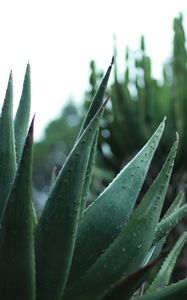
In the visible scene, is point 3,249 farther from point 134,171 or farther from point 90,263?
point 134,171

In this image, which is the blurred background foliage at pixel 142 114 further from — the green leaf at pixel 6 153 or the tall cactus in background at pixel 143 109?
the green leaf at pixel 6 153

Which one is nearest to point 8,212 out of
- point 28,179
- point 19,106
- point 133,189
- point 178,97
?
point 28,179

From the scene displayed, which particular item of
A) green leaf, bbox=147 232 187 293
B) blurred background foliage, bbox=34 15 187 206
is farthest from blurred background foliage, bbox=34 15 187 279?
green leaf, bbox=147 232 187 293

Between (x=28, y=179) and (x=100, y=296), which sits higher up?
(x=28, y=179)

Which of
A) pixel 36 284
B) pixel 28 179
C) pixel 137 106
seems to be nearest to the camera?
pixel 28 179

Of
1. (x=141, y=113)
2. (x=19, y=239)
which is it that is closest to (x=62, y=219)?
(x=19, y=239)

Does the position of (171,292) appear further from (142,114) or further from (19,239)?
(142,114)
